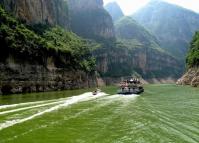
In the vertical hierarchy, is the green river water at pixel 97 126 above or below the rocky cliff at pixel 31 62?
below

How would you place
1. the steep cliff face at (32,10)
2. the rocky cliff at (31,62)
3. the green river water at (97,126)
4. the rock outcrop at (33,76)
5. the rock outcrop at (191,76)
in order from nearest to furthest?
the green river water at (97,126)
the rock outcrop at (33,76)
the rocky cliff at (31,62)
the steep cliff face at (32,10)
the rock outcrop at (191,76)

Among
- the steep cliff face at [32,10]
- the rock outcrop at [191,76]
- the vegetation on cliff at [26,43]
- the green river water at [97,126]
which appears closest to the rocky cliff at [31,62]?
the vegetation on cliff at [26,43]

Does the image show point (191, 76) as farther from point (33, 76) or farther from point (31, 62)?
point (33, 76)

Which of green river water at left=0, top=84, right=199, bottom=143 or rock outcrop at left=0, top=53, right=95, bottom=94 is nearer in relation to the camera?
green river water at left=0, top=84, right=199, bottom=143

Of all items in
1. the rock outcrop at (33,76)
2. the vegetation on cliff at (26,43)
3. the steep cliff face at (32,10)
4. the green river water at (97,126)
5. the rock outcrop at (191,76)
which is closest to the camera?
the green river water at (97,126)

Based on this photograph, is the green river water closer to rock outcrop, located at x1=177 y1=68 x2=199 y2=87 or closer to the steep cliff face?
the steep cliff face

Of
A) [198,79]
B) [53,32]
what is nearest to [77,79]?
[53,32]

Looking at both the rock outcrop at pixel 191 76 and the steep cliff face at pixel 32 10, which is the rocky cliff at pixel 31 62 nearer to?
the steep cliff face at pixel 32 10

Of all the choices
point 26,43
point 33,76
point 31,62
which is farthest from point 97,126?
point 26,43

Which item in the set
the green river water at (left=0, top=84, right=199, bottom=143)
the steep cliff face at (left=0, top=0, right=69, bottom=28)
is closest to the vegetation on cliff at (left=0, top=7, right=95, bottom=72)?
the steep cliff face at (left=0, top=0, right=69, bottom=28)

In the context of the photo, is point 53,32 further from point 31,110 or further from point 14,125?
point 14,125

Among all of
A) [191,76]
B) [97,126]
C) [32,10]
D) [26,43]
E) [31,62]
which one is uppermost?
[32,10]
